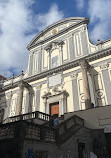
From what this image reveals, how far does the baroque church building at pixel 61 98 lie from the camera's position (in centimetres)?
630

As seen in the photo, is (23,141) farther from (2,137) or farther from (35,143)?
(2,137)

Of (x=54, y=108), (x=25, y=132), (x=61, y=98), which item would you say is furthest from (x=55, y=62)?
(x=25, y=132)

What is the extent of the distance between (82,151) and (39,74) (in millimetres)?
12919

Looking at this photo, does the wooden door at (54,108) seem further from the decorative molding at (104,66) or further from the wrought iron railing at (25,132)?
the wrought iron railing at (25,132)

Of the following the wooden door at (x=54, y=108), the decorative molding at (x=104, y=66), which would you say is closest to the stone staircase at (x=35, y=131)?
the wooden door at (x=54, y=108)

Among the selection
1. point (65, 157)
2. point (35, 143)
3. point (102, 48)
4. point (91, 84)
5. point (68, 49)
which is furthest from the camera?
point (68, 49)

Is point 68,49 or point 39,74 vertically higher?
point 68,49

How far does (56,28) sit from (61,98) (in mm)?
11656

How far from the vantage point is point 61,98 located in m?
16.5

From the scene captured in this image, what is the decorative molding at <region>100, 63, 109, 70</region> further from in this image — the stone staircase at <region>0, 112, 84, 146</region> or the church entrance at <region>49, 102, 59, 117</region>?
the stone staircase at <region>0, 112, 84, 146</region>

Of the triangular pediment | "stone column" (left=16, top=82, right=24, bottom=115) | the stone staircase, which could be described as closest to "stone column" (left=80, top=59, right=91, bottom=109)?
the stone staircase

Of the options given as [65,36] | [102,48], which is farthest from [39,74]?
[102,48]

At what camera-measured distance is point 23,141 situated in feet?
18.1

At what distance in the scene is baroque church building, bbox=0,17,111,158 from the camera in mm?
6305
